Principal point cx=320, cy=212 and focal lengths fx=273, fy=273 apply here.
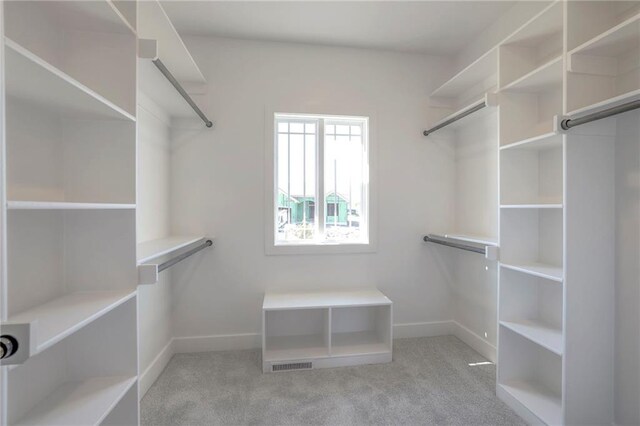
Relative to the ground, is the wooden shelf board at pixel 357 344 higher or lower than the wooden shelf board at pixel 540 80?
lower

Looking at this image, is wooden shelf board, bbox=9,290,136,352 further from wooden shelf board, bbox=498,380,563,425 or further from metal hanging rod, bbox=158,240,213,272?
wooden shelf board, bbox=498,380,563,425

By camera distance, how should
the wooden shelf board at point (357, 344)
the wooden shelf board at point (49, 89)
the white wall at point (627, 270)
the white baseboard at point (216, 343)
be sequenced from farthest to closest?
the white baseboard at point (216, 343)
the wooden shelf board at point (357, 344)
the white wall at point (627, 270)
the wooden shelf board at point (49, 89)

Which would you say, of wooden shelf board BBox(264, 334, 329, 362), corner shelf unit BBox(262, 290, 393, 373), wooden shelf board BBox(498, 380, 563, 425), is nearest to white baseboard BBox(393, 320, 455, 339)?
corner shelf unit BBox(262, 290, 393, 373)

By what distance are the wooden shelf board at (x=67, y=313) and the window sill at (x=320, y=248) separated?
1.29m

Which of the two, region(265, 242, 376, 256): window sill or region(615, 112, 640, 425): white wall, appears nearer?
region(615, 112, 640, 425): white wall

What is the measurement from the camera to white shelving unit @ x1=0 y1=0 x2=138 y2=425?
997mm

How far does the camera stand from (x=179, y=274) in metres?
2.34

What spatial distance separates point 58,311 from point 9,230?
1.09 ft

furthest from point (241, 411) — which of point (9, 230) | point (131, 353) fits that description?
point (9, 230)

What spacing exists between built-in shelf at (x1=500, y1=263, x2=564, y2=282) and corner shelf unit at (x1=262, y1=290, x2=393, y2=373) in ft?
3.02

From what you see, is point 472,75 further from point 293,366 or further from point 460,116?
point 293,366

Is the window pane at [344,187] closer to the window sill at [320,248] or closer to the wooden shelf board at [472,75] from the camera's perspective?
the window sill at [320,248]

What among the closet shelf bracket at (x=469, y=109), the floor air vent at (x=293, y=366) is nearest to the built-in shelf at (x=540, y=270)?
the closet shelf bracket at (x=469, y=109)

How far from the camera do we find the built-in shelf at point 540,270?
4.67 feet
